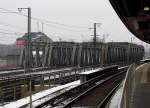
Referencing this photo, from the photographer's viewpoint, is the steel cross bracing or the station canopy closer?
the station canopy

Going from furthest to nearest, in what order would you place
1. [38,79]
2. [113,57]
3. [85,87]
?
[113,57]
[38,79]
[85,87]

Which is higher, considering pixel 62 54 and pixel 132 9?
pixel 132 9

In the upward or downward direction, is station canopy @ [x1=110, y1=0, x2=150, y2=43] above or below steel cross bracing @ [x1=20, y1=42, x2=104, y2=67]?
above

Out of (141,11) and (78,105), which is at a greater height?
(141,11)

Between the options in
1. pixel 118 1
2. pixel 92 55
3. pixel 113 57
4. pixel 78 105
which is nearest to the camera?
pixel 118 1

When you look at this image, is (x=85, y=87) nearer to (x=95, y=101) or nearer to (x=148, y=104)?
(x=95, y=101)

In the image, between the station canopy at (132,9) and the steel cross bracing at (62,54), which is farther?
the steel cross bracing at (62,54)

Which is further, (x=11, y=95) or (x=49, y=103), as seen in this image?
(x=11, y=95)

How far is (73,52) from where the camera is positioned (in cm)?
7712

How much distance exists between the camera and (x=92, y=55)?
86062 mm

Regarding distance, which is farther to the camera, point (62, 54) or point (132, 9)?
point (62, 54)

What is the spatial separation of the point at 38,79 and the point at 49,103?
16680 millimetres

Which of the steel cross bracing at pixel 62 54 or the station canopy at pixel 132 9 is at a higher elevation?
the station canopy at pixel 132 9

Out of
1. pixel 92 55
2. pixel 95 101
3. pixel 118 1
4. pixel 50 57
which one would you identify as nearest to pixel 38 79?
pixel 95 101
